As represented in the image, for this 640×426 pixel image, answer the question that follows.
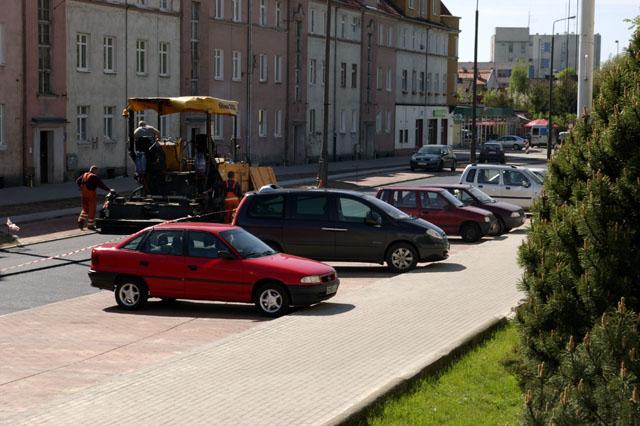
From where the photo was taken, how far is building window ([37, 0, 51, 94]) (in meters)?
45.8

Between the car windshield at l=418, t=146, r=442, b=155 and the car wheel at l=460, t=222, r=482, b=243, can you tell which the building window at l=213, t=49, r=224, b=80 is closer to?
the car windshield at l=418, t=146, r=442, b=155

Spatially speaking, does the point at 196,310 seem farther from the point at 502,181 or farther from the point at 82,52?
the point at 82,52

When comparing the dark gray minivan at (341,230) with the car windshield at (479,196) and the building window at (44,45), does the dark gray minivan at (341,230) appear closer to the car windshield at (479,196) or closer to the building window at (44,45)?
the car windshield at (479,196)

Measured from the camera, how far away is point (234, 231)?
19172 mm

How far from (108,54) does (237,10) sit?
39.7ft

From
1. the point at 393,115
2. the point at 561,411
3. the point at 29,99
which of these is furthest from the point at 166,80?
the point at 561,411

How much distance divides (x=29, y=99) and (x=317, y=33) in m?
28.8

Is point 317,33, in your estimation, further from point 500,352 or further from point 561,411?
point 561,411

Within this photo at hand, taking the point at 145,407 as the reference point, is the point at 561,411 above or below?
above

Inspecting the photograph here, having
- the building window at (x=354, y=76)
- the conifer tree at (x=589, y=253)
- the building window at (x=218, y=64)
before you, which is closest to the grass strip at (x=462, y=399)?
the conifer tree at (x=589, y=253)

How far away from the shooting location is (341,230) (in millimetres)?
23297

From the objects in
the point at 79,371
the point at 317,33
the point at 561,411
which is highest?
the point at 317,33

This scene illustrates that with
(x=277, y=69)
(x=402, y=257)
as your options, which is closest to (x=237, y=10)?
(x=277, y=69)

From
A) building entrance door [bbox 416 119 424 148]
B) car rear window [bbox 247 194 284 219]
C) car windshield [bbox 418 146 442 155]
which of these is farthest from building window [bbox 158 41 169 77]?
building entrance door [bbox 416 119 424 148]
